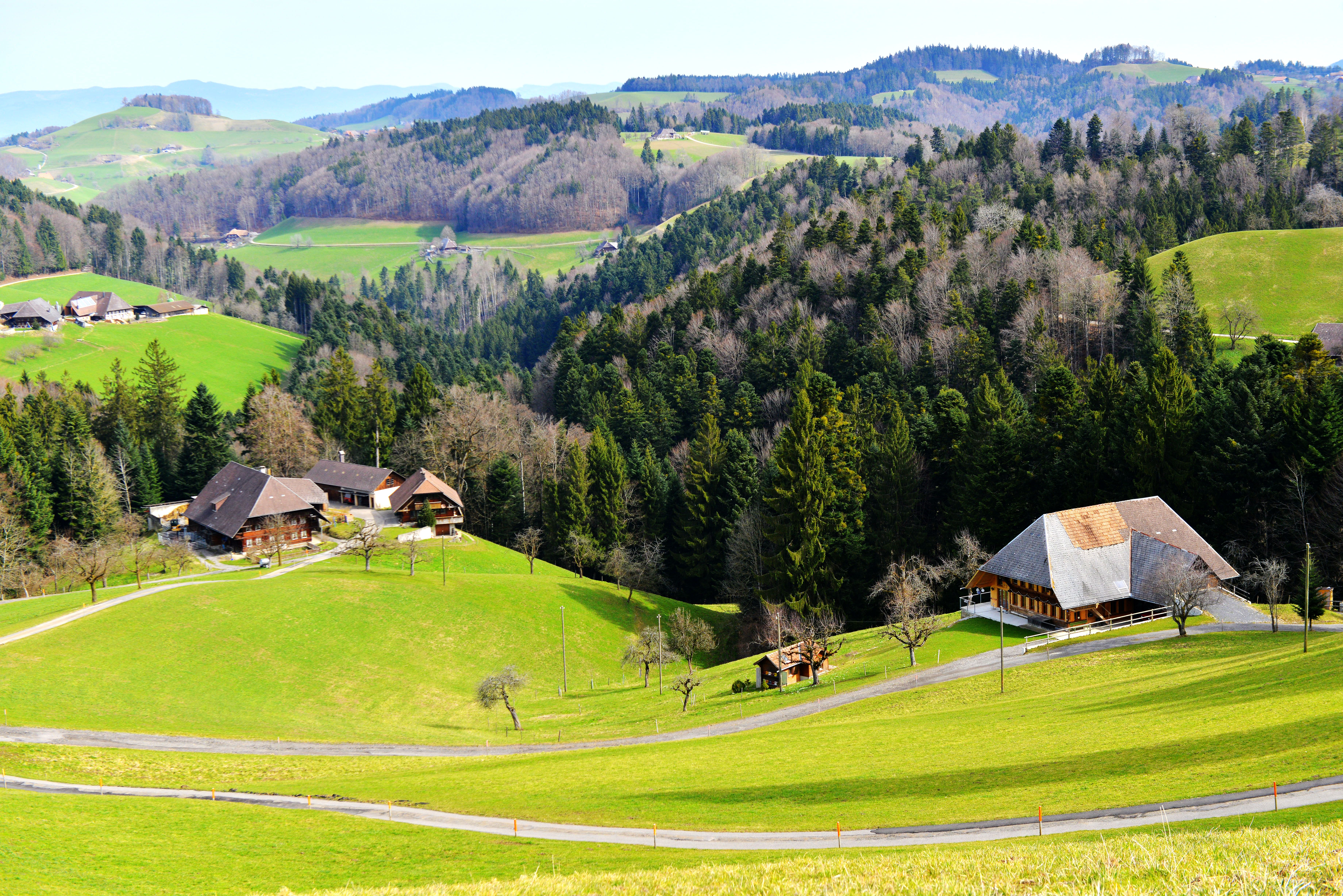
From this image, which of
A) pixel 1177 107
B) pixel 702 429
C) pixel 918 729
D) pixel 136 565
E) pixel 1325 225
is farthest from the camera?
pixel 1177 107

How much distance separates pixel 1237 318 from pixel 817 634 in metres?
64.4

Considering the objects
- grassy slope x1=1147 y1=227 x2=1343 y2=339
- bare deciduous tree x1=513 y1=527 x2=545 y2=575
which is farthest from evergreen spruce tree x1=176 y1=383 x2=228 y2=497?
grassy slope x1=1147 y1=227 x2=1343 y2=339

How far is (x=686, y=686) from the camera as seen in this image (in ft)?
160

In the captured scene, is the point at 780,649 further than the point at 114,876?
Yes

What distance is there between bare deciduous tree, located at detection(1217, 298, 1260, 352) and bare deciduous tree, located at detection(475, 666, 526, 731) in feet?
266

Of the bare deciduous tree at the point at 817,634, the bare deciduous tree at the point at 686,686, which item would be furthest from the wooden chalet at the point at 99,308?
the bare deciduous tree at the point at 686,686

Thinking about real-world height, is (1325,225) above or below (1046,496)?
above

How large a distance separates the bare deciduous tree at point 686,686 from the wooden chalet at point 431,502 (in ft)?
118

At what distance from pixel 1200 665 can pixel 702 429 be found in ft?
203

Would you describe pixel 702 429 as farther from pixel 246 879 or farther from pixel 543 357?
pixel 246 879

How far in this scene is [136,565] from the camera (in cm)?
6531

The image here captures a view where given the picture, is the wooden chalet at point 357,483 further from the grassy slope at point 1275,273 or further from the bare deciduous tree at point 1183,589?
the grassy slope at point 1275,273

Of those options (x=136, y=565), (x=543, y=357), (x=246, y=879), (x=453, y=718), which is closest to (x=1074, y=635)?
(x=453, y=718)

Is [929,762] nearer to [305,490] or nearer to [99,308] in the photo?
[305,490]
